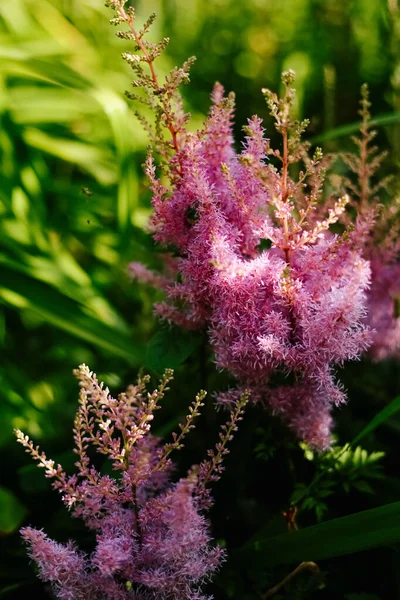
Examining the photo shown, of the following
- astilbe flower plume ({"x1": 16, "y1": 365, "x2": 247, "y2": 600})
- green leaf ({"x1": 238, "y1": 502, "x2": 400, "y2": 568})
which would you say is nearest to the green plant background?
green leaf ({"x1": 238, "y1": 502, "x2": 400, "y2": 568})

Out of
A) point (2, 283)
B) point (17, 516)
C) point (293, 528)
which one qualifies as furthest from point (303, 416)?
point (2, 283)

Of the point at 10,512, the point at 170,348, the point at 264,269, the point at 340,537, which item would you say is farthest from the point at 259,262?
the point at 10,512

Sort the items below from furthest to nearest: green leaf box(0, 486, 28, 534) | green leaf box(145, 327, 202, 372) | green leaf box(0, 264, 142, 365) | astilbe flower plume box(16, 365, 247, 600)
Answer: green leaf box(0, 264, 142, 365), green leaf box(0, 486, 28, 534), green leaf box(145, 327, 202, 372), astilbe flower plume box(16, 365, 247, 600)

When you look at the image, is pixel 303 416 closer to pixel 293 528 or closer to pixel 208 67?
pixel 293 528

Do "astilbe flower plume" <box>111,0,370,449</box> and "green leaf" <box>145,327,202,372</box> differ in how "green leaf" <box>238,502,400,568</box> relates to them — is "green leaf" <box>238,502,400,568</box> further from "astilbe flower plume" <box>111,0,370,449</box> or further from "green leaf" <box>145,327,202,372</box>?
"green leaf" <box>145,327,202,372</box>

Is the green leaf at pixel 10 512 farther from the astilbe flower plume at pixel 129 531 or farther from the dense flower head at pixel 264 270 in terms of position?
the dense flower head at pixel 264 270

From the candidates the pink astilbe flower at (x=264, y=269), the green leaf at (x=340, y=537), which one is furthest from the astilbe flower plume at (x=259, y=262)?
the green leaf at (x=340, y=537)
